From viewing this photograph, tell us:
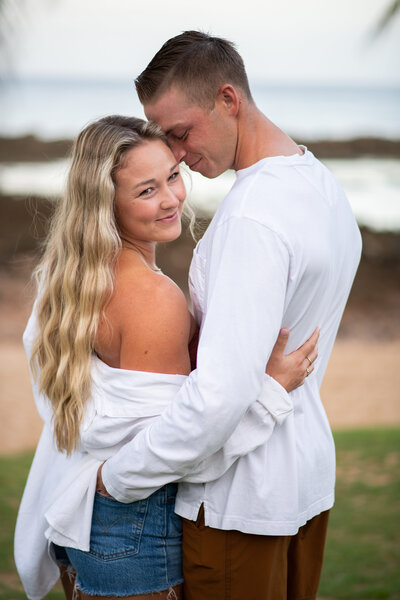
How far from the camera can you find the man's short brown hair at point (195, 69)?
2133mm

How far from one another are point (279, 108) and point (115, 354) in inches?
1511

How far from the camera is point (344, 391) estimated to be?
10.4m

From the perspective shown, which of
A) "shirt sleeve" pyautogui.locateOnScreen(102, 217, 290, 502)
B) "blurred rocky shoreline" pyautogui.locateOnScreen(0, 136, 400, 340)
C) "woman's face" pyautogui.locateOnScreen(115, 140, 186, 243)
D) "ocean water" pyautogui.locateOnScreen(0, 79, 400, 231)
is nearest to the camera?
"shirt sleeve" pyautogui.locateOnScreen(102, 217, 290, 502)

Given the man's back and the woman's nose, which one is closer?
the man's back

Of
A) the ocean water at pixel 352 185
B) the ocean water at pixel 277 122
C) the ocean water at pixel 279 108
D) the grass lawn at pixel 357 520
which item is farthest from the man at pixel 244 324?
the ocean water at pixel 279 108

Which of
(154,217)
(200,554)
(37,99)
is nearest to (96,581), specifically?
(200,554)

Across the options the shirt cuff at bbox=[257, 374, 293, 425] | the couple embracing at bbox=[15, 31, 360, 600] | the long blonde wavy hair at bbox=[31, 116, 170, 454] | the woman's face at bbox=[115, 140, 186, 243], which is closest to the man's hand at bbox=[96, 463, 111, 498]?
the couple embracing at bbox=[15, 31, 360, 600]

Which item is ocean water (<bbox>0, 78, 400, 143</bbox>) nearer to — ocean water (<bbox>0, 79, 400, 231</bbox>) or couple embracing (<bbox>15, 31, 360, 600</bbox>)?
ocean water (<bbox>0, 79, 400, 231</bbox>)

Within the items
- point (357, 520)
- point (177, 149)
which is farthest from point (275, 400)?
point (357, 520)

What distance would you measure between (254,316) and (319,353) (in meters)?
0.50

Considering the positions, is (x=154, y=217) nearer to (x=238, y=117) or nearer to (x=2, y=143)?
(x=238, y=117)

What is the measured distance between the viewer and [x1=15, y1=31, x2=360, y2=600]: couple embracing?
70.5 inches

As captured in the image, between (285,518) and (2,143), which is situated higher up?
(285,518)

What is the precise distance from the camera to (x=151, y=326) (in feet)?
6.56
